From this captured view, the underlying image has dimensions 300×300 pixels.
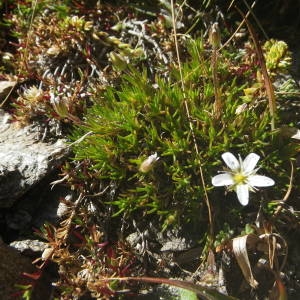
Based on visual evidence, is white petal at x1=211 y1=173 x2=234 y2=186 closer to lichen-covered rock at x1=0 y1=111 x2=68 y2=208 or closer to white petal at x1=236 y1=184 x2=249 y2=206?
white petal at x1=236 y1=184 x2=249 y2=206

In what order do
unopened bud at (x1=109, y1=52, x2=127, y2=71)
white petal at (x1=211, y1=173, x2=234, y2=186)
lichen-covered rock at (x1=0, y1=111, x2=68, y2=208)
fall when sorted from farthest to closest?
lichen-covered rock at (x1=0, y1=111, x2=68, y2=208)
unopened bud at (x1=109, y1=52, x2=127, y2=71)
white petal at (x1=211, y1=173, x2=234, y2=186)

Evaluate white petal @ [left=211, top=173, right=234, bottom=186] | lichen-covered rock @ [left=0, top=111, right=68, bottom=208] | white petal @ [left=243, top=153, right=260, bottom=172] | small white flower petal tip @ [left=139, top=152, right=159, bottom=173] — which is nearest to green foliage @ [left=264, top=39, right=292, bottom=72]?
white petal @ [left=243, top=153, right=260, bottom=172]

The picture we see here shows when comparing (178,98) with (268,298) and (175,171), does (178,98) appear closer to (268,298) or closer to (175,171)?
(175,171)

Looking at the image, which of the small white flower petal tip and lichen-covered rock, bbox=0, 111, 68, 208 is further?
lichen-covered rock, bbox=0, 111, 68, 208

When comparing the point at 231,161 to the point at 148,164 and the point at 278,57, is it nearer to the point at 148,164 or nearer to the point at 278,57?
the point at 148,164

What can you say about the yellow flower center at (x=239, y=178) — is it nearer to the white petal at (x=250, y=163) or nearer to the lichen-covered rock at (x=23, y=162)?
the white petal at (x=250, y=163)

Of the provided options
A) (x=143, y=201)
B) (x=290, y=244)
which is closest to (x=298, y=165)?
(x=290, y=244)
